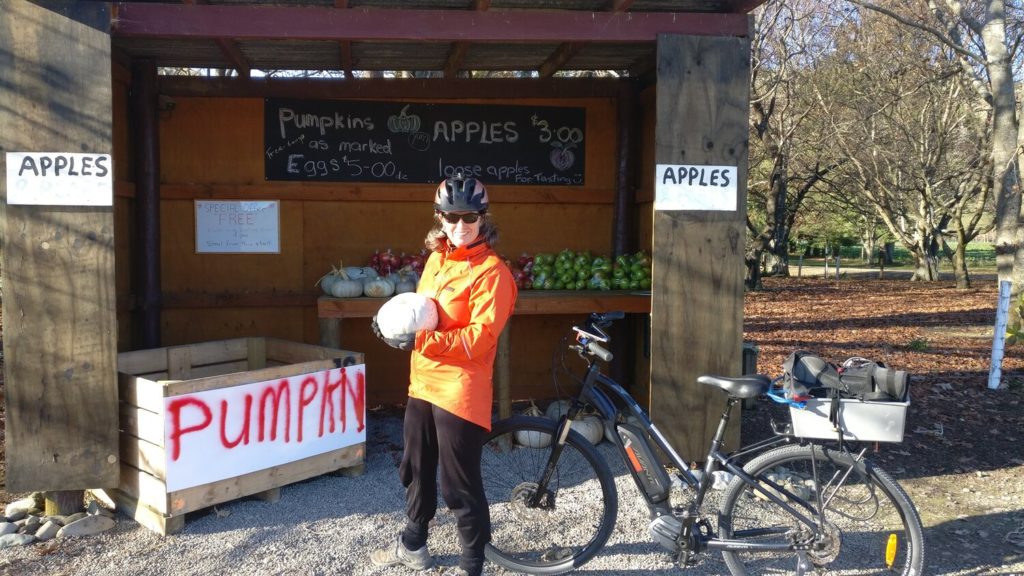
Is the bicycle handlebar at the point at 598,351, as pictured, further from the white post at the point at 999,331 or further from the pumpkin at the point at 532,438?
the white post at the point at 999,331

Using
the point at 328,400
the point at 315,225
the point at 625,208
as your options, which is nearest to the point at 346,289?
the point at 315,225

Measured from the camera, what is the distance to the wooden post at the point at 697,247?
205 inches

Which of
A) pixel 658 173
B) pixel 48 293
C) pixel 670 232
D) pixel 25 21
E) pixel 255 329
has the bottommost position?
pixel 255 329

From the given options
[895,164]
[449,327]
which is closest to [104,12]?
[449,327]

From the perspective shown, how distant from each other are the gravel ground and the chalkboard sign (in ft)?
9.35

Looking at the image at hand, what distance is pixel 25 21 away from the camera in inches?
178

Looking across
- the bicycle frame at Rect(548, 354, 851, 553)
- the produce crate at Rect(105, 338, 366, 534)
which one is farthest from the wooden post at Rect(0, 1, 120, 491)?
the bicycle frame at Rect(548, 354, 851, 553)

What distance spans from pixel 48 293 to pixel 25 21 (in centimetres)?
147

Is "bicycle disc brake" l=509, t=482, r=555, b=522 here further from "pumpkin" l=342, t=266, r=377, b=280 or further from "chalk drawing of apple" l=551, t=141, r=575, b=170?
"chalk drawing of apple" l=551, t=141, r=575, b=170

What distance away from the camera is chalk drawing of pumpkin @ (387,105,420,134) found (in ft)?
22.5

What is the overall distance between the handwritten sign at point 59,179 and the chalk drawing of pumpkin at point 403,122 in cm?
262

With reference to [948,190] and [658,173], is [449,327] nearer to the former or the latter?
[658,173]

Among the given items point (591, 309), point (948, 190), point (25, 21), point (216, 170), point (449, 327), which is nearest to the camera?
point (449, 327)

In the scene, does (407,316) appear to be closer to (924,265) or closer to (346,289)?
(346,289)
